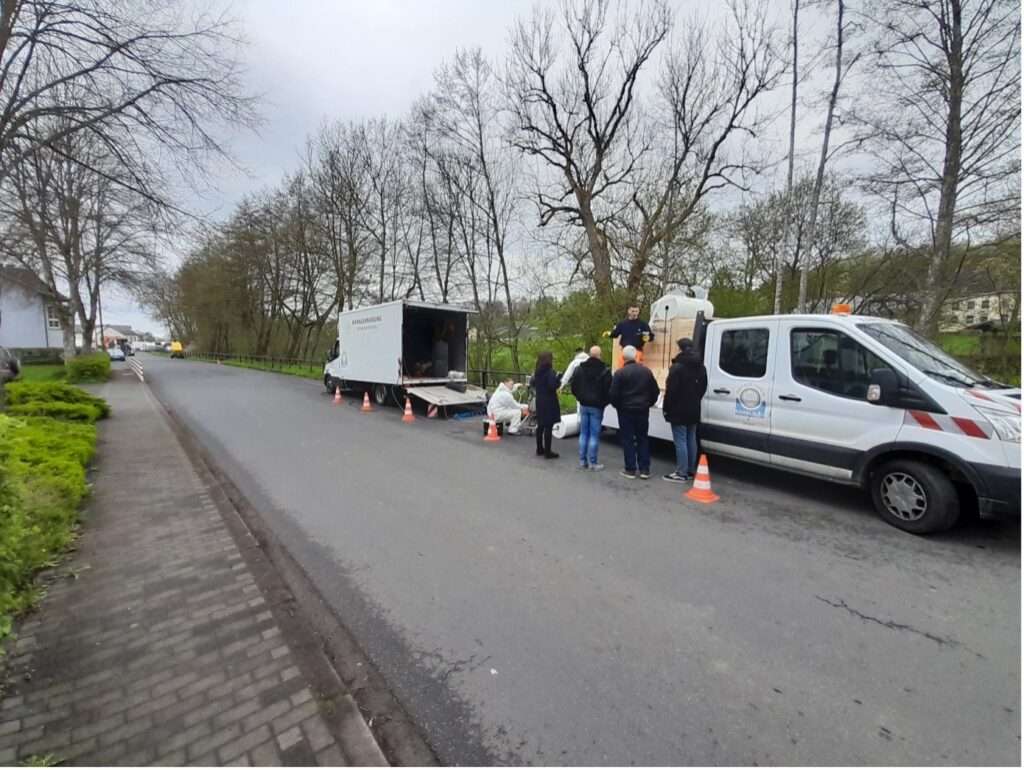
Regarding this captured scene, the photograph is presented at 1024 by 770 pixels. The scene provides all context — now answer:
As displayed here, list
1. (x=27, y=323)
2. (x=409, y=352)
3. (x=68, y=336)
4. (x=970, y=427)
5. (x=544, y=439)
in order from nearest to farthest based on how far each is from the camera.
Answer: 1. (x=970, y=427)
2. (x=544, y=439)
3. (x=409, y=352)
4. (x=68, y=336)
5. (x=27, y=323)

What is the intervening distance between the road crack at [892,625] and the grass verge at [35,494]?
4939mm

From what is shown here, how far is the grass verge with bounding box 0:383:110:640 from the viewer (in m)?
2.75

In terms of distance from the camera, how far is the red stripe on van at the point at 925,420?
13.1 ft

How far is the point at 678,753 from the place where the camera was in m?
1.94

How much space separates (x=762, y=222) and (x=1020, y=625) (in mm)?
20832

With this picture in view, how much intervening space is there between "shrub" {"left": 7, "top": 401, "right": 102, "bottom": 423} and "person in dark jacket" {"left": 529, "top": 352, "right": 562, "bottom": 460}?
9.12 meters

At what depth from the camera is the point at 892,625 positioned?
2852 mm

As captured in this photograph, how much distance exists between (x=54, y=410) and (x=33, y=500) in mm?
6469

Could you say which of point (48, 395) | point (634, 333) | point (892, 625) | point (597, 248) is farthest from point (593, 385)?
point (48, 395)

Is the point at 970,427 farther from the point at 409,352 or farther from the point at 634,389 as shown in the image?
the point at 409,352

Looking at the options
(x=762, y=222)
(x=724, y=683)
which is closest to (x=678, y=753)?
(x=724, y=683)

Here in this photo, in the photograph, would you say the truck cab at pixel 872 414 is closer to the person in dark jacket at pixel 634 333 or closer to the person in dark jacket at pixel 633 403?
the person in dark jacket at pixel 633 403

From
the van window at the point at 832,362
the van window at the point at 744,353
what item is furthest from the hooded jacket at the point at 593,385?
the van window at the point at 832,362

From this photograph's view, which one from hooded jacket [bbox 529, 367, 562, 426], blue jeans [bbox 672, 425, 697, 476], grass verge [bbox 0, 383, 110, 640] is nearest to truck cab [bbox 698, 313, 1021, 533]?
blue jeans [bbox 672, 425, 697, 476]
